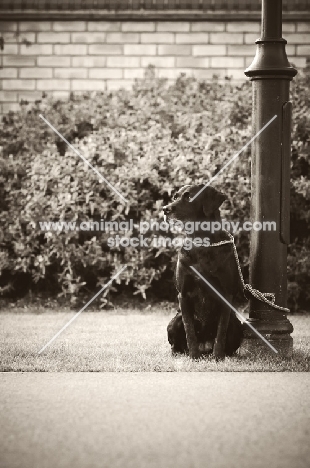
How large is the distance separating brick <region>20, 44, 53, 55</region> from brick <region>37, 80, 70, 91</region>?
438 millimetres

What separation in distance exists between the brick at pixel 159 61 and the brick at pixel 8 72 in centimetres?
196

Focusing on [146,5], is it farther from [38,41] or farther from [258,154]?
[258,154]

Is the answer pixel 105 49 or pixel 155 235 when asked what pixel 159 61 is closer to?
pixel 105 49

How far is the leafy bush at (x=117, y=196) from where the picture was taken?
344 inches

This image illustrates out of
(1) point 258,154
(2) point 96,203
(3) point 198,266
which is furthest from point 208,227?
(2) point 96,203

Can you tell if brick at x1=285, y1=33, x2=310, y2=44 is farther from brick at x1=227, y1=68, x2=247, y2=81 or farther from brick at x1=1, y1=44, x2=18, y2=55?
brick at x1=1, y1=44, x2=18, y2=55

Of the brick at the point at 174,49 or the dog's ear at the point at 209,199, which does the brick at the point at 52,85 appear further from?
the dog's ear at the point at 209,199

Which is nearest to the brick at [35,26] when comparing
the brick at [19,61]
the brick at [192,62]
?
the brick at [19,61]

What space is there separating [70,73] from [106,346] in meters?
6.85

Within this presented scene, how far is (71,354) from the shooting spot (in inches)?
242

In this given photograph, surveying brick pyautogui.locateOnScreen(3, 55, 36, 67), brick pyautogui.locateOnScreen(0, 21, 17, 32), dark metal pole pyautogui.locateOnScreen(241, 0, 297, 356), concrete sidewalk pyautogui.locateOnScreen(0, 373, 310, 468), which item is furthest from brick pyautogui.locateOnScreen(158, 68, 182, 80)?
concrete sidewalk pyautogui.locateOnScreen(0, 373, 310, 468)

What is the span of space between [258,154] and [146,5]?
7.18m

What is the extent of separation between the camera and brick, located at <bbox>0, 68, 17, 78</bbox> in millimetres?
12680

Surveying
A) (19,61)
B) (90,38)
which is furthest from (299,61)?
(19,61)
